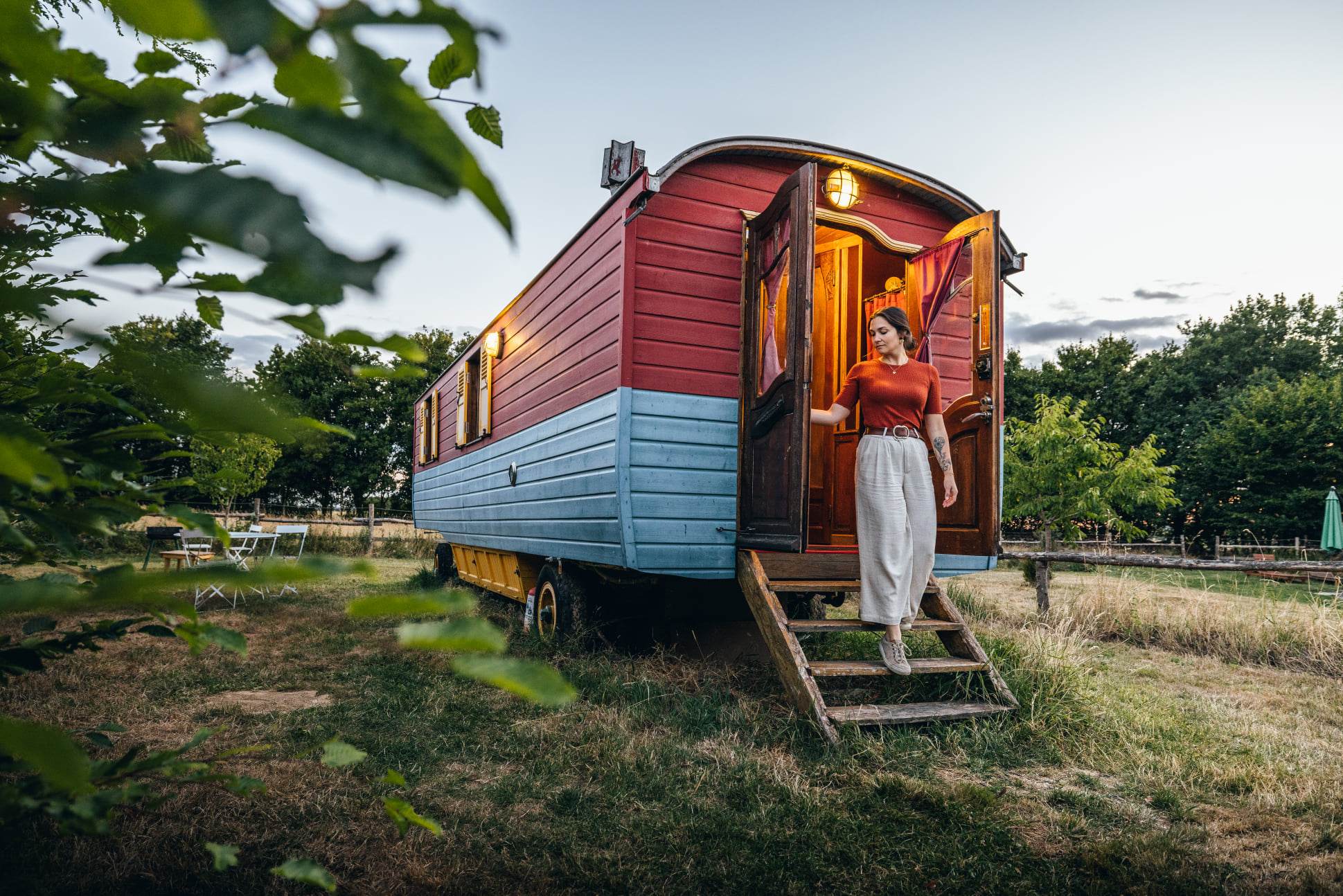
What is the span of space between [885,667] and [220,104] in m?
3.54

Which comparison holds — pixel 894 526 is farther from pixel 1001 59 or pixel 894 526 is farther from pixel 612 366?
pixel 1001 59

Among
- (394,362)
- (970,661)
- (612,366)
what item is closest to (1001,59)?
(612,366)

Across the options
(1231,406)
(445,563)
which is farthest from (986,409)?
(1231,406)

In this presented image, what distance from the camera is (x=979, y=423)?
13.5ft

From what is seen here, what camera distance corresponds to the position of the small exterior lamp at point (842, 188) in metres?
4.39

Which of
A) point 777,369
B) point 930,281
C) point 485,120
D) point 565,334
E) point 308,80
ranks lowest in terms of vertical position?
point 308,80

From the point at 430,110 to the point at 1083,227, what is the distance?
14.4 m

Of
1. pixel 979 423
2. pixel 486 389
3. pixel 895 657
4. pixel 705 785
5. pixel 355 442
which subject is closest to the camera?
pixel 705 785

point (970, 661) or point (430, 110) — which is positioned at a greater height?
point (430, 110)

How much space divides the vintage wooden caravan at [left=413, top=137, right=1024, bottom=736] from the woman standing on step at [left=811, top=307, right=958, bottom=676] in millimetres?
261

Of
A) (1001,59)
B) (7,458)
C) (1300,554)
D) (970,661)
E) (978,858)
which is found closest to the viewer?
(7,458)

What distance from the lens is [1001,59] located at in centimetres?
634

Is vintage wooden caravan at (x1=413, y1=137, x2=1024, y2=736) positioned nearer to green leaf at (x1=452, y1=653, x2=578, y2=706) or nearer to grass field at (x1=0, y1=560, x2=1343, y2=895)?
grass field at (x1=0, y1=560, x2=1343, y2=895)

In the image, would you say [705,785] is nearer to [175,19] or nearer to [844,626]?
[844,626]
